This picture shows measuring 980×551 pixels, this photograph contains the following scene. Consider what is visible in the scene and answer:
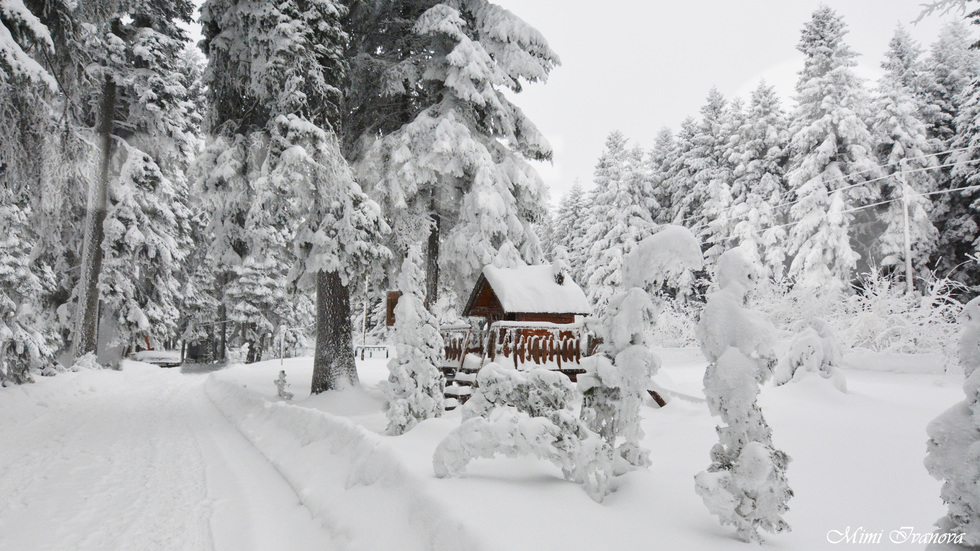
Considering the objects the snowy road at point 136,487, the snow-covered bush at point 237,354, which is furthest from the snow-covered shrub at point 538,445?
the snow-covered bush at point 237,354

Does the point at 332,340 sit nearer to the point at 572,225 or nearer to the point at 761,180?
the point at 761,180

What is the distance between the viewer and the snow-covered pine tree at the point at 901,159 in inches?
955

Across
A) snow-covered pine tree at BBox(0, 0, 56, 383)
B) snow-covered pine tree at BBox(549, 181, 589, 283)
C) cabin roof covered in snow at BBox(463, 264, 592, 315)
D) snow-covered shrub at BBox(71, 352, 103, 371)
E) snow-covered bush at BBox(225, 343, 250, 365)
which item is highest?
snow-covered pine tree at BBox(549, 181, 589, 283)

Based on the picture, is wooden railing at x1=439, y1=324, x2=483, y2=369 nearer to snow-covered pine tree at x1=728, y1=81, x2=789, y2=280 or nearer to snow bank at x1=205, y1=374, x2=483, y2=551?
snow bank at x1=205, y1=374, x2=483, y2=551

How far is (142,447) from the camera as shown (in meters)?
8.82

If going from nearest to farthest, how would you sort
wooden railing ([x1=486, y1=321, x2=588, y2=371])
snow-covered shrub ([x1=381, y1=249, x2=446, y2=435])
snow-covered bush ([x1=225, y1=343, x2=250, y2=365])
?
snow-covered shrub ([x1=381, y1=249, x2=446, y2=435]) → wooden railing ([x1=486, y1=321, x2=588, y2=371]) → snow-covered bush ([x1=225, y1=343, x2=250, y2=365])

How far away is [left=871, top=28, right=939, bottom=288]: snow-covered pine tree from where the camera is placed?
24.2 meters

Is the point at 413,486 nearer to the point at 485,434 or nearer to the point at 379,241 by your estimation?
the point at 485,434

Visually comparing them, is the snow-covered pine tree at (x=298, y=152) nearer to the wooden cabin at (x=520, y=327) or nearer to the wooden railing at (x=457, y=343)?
the wooden railing at (x=457, y=343)

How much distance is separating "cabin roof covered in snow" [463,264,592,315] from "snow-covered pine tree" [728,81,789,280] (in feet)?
56.9

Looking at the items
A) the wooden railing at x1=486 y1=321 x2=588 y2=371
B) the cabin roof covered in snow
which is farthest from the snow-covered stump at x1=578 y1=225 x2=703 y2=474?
the cabin roof covered in snow

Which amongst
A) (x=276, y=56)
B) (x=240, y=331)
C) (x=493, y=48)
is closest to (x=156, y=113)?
(x=276, y=56)

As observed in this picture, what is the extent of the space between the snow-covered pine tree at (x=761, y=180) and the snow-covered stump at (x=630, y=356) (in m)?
24.7

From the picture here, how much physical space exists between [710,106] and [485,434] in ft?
120
